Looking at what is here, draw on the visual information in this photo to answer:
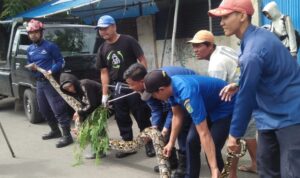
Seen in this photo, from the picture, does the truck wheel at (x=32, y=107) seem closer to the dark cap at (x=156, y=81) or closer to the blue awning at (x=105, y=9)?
the blue awning at (x=105, y=9)

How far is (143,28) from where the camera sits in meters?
12.8

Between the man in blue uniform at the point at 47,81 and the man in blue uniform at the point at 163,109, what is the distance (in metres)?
2.15

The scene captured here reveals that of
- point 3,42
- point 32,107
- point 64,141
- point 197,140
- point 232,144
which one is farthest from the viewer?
point 3,42

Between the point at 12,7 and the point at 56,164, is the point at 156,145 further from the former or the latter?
the point at 12,7

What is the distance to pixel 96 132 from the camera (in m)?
5.19

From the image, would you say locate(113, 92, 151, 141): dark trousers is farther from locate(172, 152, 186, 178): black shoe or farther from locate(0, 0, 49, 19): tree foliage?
locate(0, 0, 49, 19): tree foliage

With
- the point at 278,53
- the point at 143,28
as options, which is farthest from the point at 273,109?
the point at 143,28

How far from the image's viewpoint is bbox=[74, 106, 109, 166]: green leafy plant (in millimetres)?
5215

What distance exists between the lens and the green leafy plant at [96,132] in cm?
521

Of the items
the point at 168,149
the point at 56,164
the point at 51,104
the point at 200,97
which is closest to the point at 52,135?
the point at 51,104

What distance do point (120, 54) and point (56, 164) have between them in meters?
1.69

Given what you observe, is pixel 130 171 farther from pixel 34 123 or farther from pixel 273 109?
pixel 34 123

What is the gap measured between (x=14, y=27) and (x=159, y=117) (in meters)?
5.17

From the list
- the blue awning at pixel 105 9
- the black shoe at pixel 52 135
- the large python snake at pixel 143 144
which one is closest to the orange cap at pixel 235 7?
the large python snake at pixel 143 144
